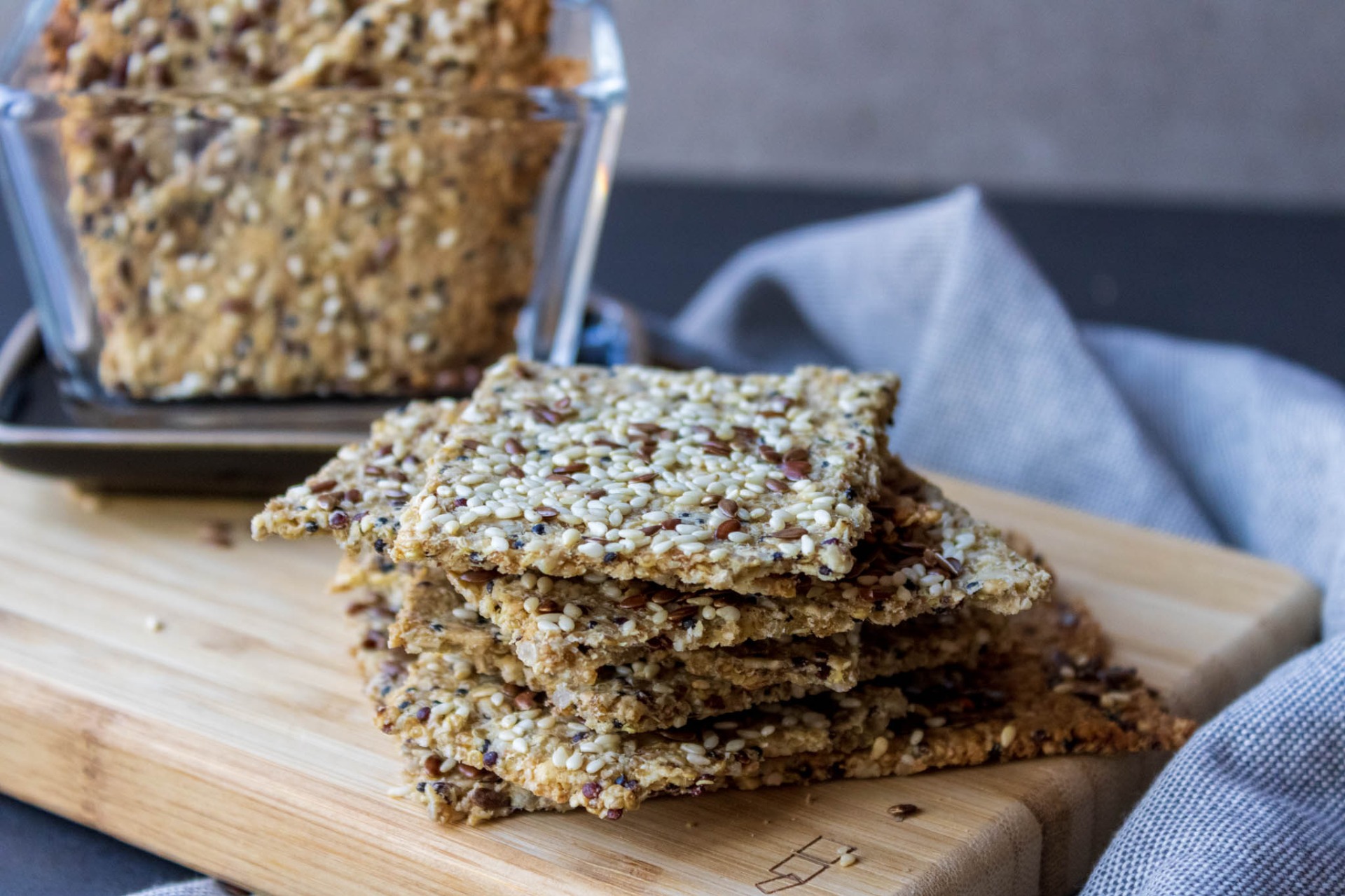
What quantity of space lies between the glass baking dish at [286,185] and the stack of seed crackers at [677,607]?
19.4 inches

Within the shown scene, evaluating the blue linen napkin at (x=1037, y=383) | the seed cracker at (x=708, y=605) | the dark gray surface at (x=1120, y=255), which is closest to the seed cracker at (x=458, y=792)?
the seed cracker at (x=708, y=605)

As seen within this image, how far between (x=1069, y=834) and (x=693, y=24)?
11.9 feet

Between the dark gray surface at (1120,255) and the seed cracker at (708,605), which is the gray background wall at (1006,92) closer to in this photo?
the dark gray surface at (1120,255)

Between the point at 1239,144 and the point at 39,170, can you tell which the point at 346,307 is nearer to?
the point at 39,170

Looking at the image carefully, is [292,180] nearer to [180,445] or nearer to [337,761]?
[180,445]

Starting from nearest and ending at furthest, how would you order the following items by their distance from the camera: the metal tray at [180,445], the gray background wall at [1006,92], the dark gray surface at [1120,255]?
the metal tray at [180,445]
the dark gray surface at [1120,255]
the gray background wall at [1006,92]

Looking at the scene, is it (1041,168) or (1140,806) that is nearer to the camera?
(1140,806)

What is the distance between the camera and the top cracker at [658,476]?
4.60ft

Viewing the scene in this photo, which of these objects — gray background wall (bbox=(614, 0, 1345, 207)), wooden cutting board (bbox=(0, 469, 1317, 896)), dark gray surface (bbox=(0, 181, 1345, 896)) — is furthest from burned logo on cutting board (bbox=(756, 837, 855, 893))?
gray background wall (bbox=(614, 0, 1345, 207))

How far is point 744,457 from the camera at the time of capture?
1632mm

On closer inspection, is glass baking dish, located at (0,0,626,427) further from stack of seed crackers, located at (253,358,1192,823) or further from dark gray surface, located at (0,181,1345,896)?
dark gray surface, located at (0,181,1345,896)

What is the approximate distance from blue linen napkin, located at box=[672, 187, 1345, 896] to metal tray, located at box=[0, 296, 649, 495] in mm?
969

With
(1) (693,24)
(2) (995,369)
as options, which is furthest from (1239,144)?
(2) (995,369)

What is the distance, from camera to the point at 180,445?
6.94 feet
